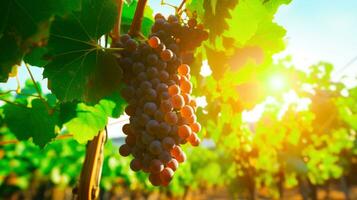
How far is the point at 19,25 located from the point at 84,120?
0.88 metres

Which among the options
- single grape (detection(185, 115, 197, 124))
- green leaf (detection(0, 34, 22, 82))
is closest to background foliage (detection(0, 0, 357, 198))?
green leaf (detection(0, 34, 22, 82))

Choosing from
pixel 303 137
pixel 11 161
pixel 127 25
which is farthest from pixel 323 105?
pixel 127 25

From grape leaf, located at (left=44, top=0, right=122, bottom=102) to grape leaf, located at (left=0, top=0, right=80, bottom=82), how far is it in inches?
14.3

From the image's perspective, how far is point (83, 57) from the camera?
1468 millimetres

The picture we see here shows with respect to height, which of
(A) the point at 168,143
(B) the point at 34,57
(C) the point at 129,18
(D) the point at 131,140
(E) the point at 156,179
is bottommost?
(E) the point at 156,179

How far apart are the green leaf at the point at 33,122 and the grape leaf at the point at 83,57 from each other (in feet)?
2.06

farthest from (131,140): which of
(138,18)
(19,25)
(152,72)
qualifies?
(19,25)

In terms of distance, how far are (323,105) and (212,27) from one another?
34.7 ft

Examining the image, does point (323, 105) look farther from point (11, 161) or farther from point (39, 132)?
point (39, 132)

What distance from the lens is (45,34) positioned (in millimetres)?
931

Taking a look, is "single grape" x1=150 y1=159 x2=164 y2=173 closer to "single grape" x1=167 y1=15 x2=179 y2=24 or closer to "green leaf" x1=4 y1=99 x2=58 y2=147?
"single grape" x1=167 y1=15 x2=179 y2=24

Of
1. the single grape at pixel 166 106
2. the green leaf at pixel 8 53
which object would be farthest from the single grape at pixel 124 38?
the green leaf at pixel 8 53

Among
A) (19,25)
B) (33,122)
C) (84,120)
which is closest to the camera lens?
(19,25)

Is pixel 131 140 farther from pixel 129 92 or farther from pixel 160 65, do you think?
pixel 160 65
